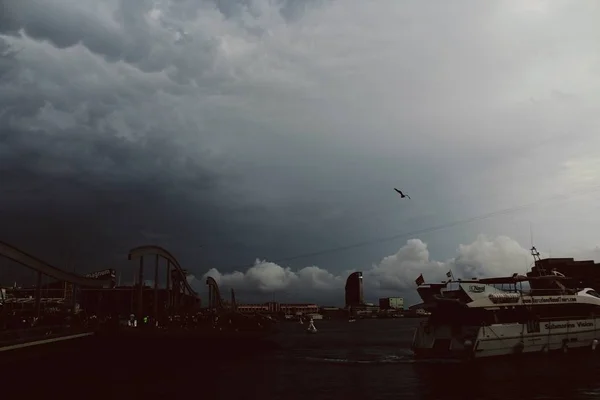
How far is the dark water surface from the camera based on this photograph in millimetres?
27703

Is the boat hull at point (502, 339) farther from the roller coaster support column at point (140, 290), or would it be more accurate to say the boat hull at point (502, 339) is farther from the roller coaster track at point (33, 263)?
the roller coaster track at point (33, 263)

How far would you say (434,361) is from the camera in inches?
1784

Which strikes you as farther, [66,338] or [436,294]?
[66,338]

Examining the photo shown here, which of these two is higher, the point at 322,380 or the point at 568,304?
the point at 568,304

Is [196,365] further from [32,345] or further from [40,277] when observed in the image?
Answer: [40,277]

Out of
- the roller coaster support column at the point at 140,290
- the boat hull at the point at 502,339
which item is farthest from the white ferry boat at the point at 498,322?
the roller coaster support column at the point at 140,290

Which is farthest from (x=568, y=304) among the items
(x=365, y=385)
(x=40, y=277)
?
(x=40, y=277)

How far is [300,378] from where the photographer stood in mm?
35750

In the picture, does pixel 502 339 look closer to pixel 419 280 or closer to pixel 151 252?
pixel 419 280

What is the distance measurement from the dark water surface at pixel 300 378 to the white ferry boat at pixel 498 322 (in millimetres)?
1559

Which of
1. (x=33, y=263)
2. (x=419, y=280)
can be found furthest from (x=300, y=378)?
(x=33, y=263)

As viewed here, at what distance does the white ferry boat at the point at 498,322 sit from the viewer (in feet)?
142

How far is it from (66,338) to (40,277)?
84.3 ft

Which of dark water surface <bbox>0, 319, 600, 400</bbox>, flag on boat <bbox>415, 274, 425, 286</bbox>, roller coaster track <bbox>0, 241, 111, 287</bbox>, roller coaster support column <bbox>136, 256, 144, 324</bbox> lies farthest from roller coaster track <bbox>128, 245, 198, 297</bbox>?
flag on boat <bbox>415, 274, 425, 286</bbox>
